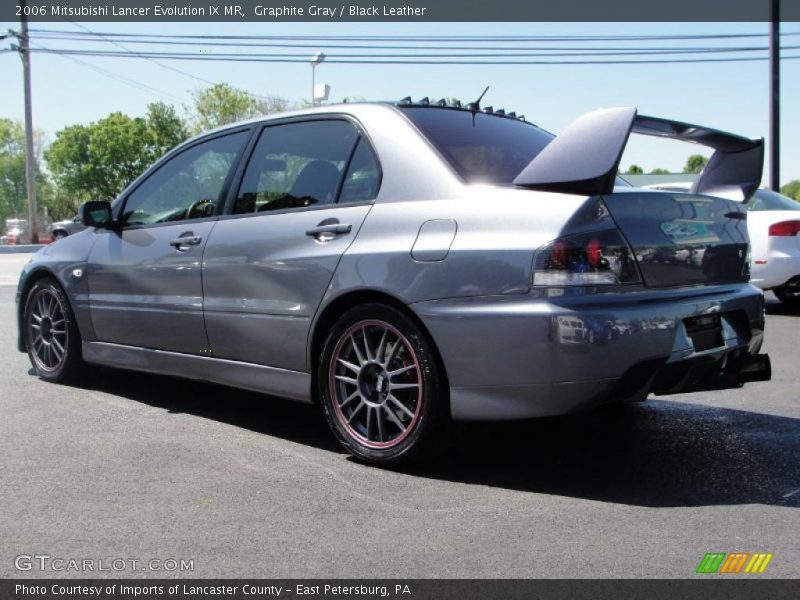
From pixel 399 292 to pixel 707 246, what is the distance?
1460 millimetres

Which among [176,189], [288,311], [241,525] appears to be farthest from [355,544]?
[176,189]

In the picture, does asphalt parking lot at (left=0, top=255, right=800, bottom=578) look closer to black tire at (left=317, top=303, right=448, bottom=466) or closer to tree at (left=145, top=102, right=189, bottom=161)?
black tire at (left=317, top=303, right=448, bottom=466)

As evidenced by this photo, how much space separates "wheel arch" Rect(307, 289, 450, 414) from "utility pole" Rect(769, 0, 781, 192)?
18.1 metres

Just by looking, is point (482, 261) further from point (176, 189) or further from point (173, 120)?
point (173, 120)

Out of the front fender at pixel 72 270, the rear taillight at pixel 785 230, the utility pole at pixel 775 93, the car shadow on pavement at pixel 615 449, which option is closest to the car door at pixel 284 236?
the car shadow on pavement at pixel 615 449

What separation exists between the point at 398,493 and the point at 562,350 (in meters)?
0.93

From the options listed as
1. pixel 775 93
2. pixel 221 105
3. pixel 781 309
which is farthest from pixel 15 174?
pixel 781 309

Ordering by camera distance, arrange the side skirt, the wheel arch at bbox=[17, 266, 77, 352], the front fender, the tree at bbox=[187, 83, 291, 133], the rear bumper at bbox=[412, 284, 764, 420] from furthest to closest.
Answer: the tree at bbox=[187, 83, 291, 133], the wheel arch at bbox=[17, 266, 77, 352], the front fender, the side skirt, the rear bumper at bbox=[412, 284, 764, 420]

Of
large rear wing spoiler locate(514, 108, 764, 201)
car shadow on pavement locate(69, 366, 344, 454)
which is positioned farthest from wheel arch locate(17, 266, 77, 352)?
large rear wing spoiler locate(514, 108, 764, 201)

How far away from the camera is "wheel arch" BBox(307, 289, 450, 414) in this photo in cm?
370

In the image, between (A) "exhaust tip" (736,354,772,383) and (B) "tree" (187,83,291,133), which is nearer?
(A) "exhaust tip" (736,354,772,383)

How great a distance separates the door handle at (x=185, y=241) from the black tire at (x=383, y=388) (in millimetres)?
1223

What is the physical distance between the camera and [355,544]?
117 inches

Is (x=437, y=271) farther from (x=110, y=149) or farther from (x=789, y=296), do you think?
(x=110, y=149)
